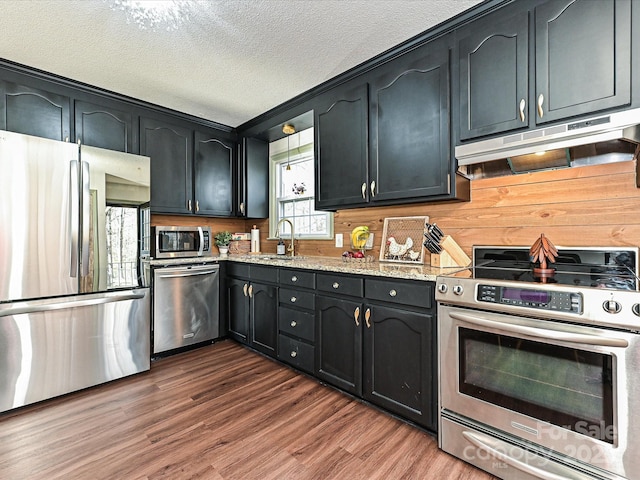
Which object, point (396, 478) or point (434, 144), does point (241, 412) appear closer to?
point (396, 478)

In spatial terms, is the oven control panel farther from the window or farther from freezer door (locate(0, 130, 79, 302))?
freezer door (locate(0, 130, 79, 302))

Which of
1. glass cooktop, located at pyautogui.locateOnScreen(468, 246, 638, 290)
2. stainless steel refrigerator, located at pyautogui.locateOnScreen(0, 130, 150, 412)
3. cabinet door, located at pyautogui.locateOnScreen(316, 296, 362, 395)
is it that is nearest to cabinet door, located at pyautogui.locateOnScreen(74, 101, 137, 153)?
stainless steel refrigerator, located at pyautogui.locateOnScreen(0, 130, 150, 412)

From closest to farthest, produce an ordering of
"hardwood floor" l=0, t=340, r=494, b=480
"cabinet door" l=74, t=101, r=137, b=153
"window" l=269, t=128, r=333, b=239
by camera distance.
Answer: "hardwood floor" l=0, t=340, r=494, b=480
"cabinet door" l=74, t=101, r=137, b=153
"window" l=269, t=128, r=333, b=239

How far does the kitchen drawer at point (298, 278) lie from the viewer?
2.47 m

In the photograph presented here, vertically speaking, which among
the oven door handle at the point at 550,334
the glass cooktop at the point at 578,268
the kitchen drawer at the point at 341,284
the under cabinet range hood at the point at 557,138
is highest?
the under cabinet range hood at the point at 557,138

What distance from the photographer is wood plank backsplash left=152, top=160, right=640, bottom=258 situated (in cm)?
169

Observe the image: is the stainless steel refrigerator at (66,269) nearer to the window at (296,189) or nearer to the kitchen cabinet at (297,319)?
the kitchen cabinet at (297,319)

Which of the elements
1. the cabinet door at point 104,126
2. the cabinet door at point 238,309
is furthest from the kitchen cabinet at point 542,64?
the cabinet door at point 104,126

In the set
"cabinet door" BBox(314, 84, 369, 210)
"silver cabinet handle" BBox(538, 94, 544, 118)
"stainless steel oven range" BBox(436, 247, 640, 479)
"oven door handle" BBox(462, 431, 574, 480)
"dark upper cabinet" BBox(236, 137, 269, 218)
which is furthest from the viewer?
"dark upper cabinet" BBox(236, 137, 269, 218)

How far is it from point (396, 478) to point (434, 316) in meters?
0.80

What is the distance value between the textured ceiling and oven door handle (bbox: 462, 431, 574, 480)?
2.37m

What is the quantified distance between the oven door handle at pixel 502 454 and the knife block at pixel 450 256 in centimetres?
99

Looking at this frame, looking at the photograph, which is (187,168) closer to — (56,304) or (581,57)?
(56,304)

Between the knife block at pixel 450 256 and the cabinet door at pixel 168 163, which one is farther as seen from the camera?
the cabinet door at pixel 168 163
